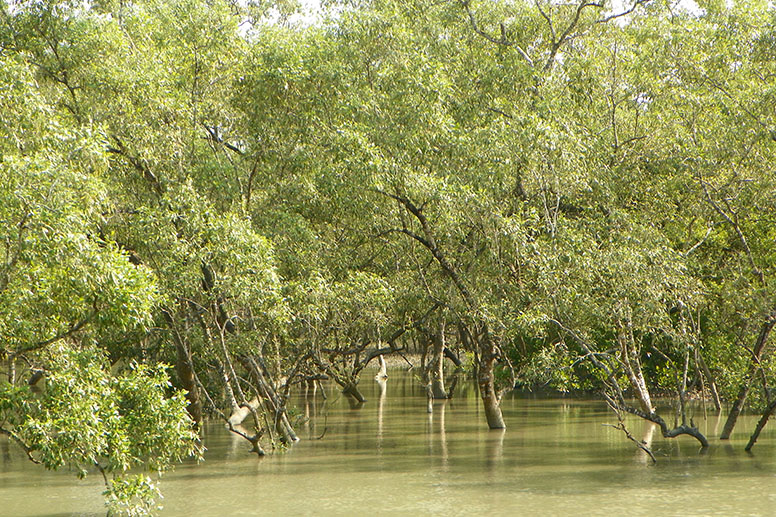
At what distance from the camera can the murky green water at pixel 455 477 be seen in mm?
17406

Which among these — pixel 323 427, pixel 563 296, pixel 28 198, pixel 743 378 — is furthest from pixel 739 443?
pixel 28 198

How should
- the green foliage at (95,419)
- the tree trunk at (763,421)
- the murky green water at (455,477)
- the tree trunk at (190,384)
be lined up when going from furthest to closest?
the tree trunk at (190,384)
the tree trunk at (763,421)
the murky green water at (455,477)
the green foliage at (95,419)

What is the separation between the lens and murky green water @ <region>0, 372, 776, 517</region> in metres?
17.4

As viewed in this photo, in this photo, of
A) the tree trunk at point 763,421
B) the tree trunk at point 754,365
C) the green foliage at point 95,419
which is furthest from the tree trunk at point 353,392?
the green foliage at point 95,419

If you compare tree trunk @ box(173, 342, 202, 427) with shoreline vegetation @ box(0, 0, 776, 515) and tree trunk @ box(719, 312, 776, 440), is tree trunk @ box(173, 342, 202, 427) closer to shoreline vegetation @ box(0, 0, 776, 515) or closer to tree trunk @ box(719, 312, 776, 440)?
shoreline vegetation @ box(0, 0, 776, 515)

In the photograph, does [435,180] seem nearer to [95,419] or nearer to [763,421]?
[763,421]

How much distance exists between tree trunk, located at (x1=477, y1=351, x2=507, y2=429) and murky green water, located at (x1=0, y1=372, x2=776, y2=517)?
1.47ft

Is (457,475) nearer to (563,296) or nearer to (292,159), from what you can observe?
(563,296)

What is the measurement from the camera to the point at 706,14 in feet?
93.7

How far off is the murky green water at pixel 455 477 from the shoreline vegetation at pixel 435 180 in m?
0.98

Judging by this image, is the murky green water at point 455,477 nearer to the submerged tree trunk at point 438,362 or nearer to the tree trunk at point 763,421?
the tree trunk at point 763,421

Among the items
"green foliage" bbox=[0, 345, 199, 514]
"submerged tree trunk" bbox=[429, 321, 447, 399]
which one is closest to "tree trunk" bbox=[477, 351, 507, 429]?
"submerged tree trunk" bbox=[429, 321, 447, 399]

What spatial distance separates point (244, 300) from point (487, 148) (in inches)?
289

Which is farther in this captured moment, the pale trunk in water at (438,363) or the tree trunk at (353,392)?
the tree trunk at (353,392)
